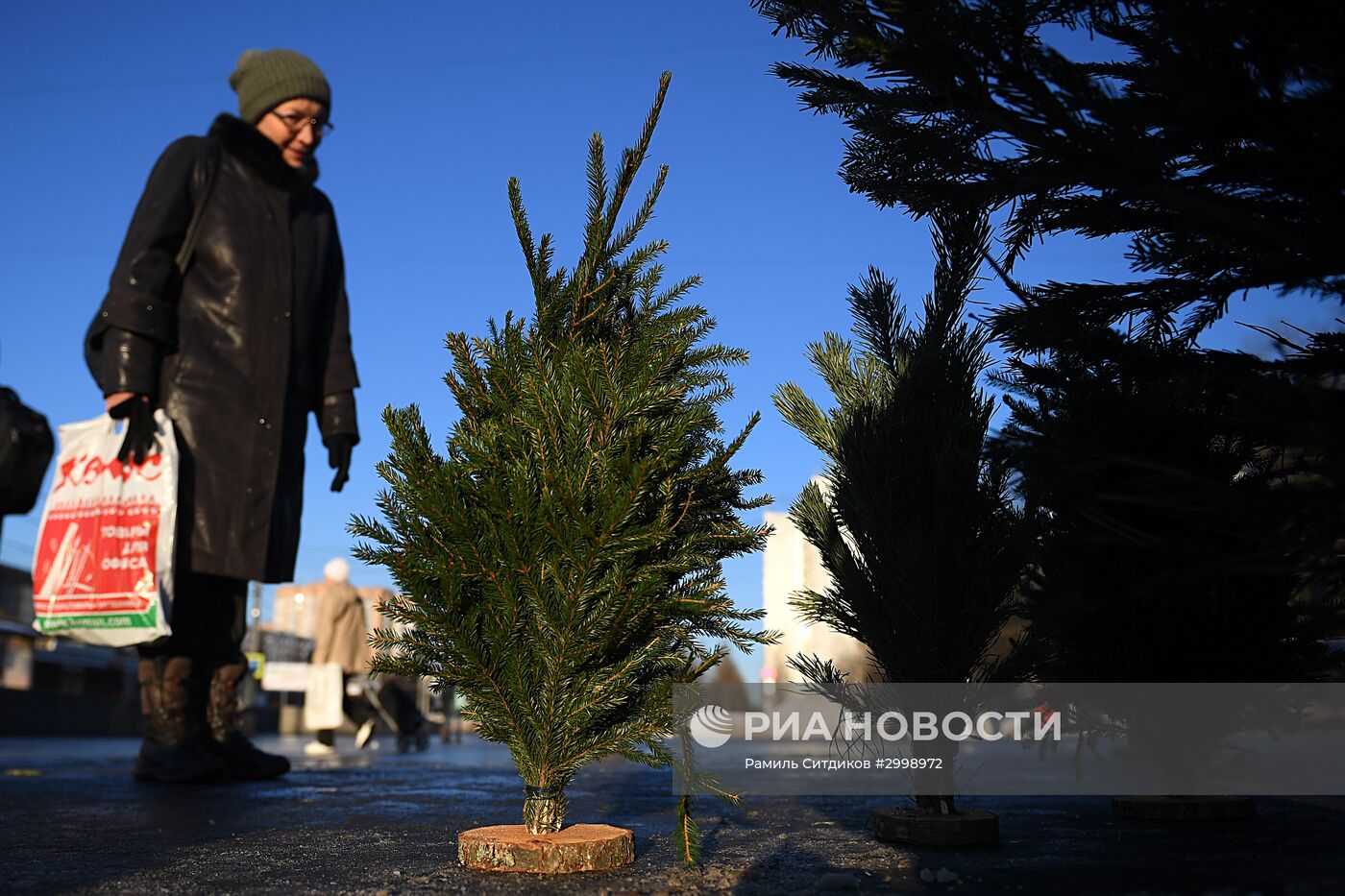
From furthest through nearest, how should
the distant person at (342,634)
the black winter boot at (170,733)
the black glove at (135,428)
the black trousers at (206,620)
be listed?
the distant person at (342,634) → the black trousers at (206,620) → the black winter boot at (170,733) → the black glove at (135,428)

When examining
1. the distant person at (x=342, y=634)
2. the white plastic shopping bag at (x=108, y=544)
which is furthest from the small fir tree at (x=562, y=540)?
the distant person at (x=342, y=634)

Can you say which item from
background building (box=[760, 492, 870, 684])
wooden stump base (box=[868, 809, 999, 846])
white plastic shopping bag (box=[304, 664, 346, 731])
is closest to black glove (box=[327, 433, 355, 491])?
wooden stump base (box=[868, 809, 999, 846])

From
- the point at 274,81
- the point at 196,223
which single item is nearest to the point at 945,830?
the point at 196,223

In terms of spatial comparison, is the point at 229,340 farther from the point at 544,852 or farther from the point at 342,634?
the point at 342,634

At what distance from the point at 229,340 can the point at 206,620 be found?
62.5 inches

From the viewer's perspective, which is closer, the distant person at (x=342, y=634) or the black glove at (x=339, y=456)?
the black glove at (x=339, y=456)

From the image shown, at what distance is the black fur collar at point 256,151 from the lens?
6262 mm

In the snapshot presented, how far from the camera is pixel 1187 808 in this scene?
4.48 m

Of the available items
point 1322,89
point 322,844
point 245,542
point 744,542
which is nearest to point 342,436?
point 245,542

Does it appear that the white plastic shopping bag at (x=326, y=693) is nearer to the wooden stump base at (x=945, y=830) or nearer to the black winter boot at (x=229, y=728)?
the black winter boot at (x=229, y=728)

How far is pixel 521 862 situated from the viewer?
3023mm

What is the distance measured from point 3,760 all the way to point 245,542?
411cm

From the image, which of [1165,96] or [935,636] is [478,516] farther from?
[1165,96]

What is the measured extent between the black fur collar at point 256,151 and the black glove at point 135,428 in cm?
155
